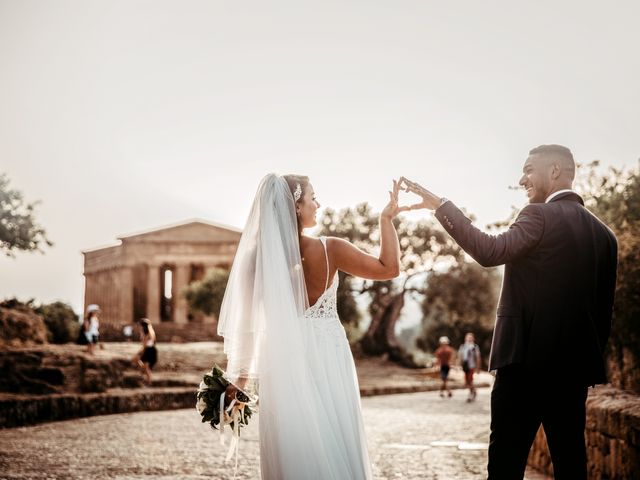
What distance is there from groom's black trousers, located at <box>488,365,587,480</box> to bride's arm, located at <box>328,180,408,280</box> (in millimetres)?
981

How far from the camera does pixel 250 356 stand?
13.9ft

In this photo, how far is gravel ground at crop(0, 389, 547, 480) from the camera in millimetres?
7266

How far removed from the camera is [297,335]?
405cm

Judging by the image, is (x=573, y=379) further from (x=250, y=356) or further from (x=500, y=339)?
(x=250, y=356)

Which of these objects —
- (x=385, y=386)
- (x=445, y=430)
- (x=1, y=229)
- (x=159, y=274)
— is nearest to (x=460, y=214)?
(x=445, y=430)

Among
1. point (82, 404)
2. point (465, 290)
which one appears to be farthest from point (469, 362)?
point (465, 290)

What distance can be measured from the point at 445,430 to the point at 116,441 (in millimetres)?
4866

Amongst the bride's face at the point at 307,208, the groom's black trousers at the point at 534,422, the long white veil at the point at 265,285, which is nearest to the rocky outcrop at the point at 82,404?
the long white veil at the point at 265,285

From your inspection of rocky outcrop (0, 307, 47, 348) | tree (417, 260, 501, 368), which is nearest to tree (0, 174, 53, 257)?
rocky outcrop (0, 307, 47, 348)

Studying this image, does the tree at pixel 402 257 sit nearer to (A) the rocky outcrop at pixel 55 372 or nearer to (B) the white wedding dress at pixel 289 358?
(A) the rocky outcrop at pixel 55 372

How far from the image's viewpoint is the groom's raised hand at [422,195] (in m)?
3.84

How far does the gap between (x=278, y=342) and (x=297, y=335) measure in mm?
108

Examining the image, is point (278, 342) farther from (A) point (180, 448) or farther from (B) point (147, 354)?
(B) point (147, 354)

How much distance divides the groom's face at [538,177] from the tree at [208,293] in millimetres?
45247
